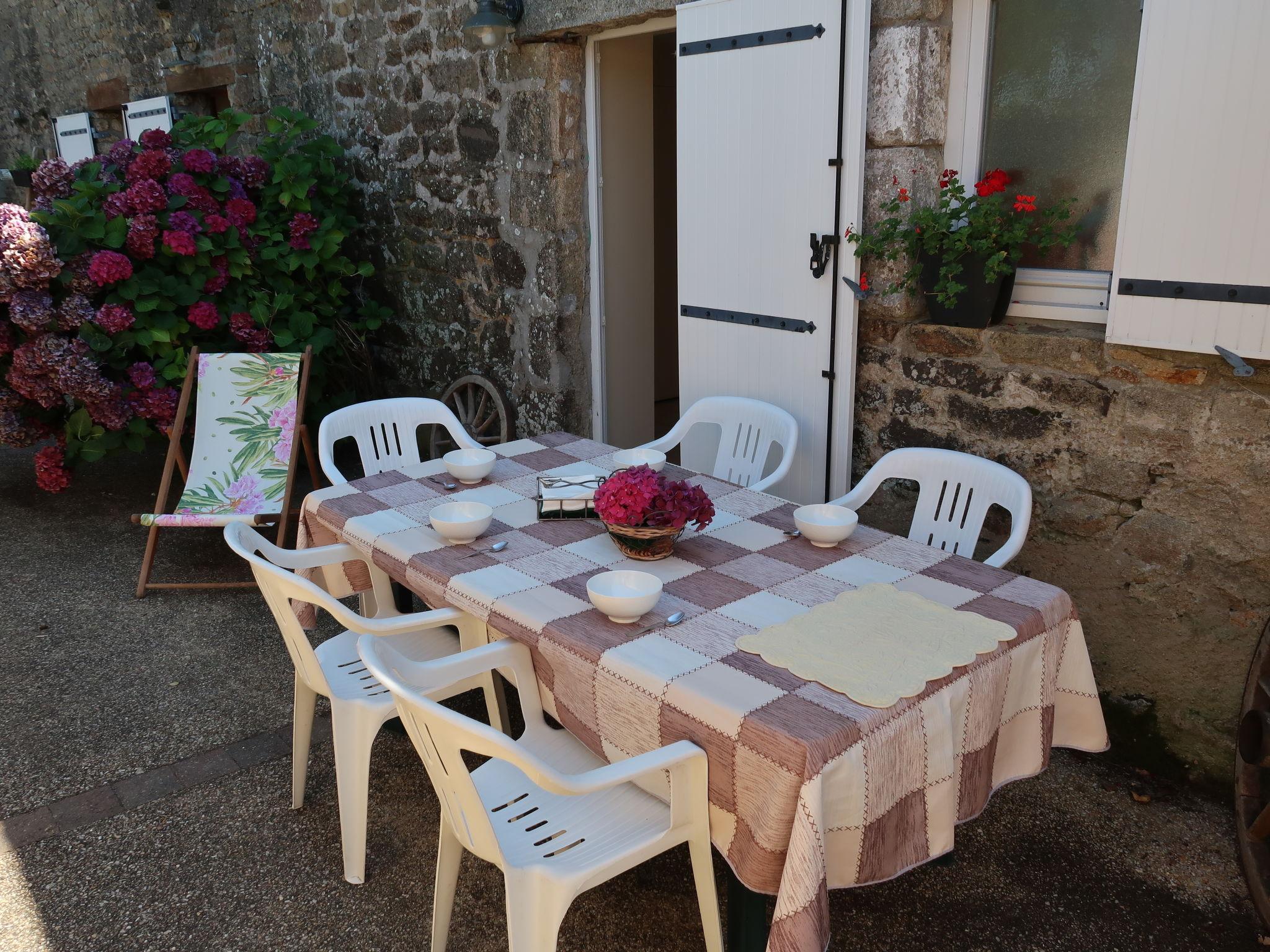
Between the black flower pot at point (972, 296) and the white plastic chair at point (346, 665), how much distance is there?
173 cm

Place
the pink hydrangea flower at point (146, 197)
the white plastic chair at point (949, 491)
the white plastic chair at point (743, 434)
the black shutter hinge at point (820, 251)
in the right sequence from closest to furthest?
the white plastic chair at point (949, 491) < the black shutter hinge at point (820, 251) < the white plastic chair at point (743, 434) < the pink hydrangea flower at point (146, 197)

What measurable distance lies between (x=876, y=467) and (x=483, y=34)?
2.51 meters

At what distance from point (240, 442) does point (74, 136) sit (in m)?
5.02

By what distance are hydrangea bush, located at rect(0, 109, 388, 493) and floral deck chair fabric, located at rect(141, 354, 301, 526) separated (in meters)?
0.21

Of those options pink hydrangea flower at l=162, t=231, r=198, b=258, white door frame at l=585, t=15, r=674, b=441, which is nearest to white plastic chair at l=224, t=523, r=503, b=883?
white door frame at l=585, t=15, r=674, b=441

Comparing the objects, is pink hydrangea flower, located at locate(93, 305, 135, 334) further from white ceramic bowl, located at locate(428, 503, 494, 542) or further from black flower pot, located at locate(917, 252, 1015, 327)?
black flower pot, located at locate(917, 252, 1015, 327)

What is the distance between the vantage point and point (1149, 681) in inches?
112

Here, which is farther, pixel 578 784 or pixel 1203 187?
pixel 1203 187

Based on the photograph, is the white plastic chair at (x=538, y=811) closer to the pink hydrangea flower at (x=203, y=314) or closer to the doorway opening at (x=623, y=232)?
the doorway opening at (x=623, y=232)

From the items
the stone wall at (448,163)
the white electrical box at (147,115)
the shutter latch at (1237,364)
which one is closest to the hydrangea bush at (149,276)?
the stone wall at (448,163)

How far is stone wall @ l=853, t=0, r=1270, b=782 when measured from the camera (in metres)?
2.62

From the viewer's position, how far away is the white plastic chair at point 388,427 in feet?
11.4

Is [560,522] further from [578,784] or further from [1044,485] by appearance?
[1044,485]

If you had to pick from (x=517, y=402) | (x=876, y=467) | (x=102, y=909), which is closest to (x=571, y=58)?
(x=517, y=402)
